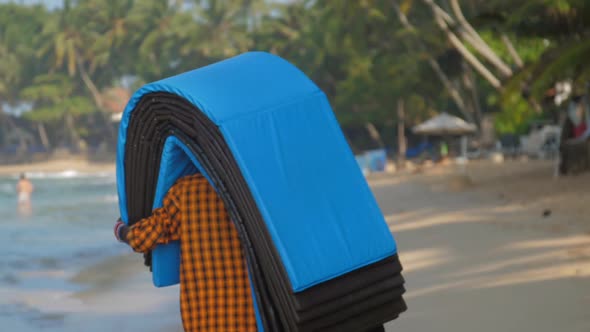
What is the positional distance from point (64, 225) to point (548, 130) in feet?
55.9

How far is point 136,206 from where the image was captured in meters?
3.45

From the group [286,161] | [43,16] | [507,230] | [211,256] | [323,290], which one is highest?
[43,16]

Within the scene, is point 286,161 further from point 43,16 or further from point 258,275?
point 43,16

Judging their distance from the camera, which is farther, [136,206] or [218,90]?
[136,206]

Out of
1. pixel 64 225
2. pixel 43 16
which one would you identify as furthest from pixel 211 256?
pixel 43 16

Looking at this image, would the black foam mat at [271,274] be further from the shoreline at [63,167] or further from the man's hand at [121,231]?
the shoreline at [63,167]

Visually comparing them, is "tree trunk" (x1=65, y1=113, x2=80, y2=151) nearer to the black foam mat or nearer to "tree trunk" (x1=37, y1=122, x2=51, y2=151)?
"tree trunk" (x1=37, y1=122, x2=51, y2=151)

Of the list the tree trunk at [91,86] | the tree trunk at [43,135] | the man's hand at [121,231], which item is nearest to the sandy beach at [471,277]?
the man's hand at [121,231]

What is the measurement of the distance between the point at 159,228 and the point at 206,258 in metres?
0.23

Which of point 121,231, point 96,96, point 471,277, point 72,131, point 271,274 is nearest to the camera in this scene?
point 271,274

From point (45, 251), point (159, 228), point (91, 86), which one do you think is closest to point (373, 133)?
point (45, 251)

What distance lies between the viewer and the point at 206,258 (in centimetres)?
311

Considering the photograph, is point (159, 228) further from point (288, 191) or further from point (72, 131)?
point (72, 131)

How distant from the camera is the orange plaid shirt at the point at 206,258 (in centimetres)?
310
